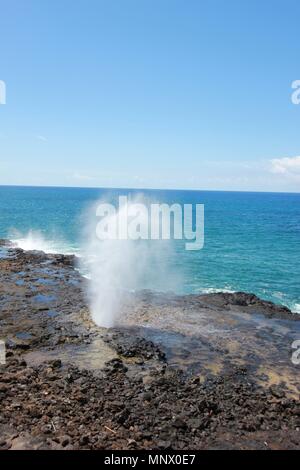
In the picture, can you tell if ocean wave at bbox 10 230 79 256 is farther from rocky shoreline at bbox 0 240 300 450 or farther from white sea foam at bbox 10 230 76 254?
rocky shoreline at bbox 0 240 300 450

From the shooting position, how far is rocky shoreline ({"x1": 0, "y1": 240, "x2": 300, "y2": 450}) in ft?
39.2

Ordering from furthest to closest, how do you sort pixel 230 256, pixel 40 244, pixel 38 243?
1. pixel 38 243
2. pixel 40 244
3. pixel 230 256

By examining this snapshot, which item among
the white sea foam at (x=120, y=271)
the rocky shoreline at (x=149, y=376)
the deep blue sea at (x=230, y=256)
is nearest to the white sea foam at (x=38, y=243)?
the deep blue sea at (x=230, y=256)

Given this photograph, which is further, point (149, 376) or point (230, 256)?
point (230, 256)

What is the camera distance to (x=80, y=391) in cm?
1412

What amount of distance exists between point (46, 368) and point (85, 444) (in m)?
5.29

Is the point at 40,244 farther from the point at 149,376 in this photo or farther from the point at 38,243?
the point at 149,376

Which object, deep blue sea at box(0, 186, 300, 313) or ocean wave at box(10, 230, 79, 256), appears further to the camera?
ocean wave at box(10, 230, 79, 256)

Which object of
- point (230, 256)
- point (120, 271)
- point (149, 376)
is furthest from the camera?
point (230, 256)

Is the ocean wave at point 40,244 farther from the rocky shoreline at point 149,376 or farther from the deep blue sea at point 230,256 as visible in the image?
the rocky shoreline at point 149,376

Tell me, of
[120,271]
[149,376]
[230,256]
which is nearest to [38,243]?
[120,271]

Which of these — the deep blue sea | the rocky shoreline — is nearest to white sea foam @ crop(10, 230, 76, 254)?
the deep blue sea

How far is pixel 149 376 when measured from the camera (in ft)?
51.5
